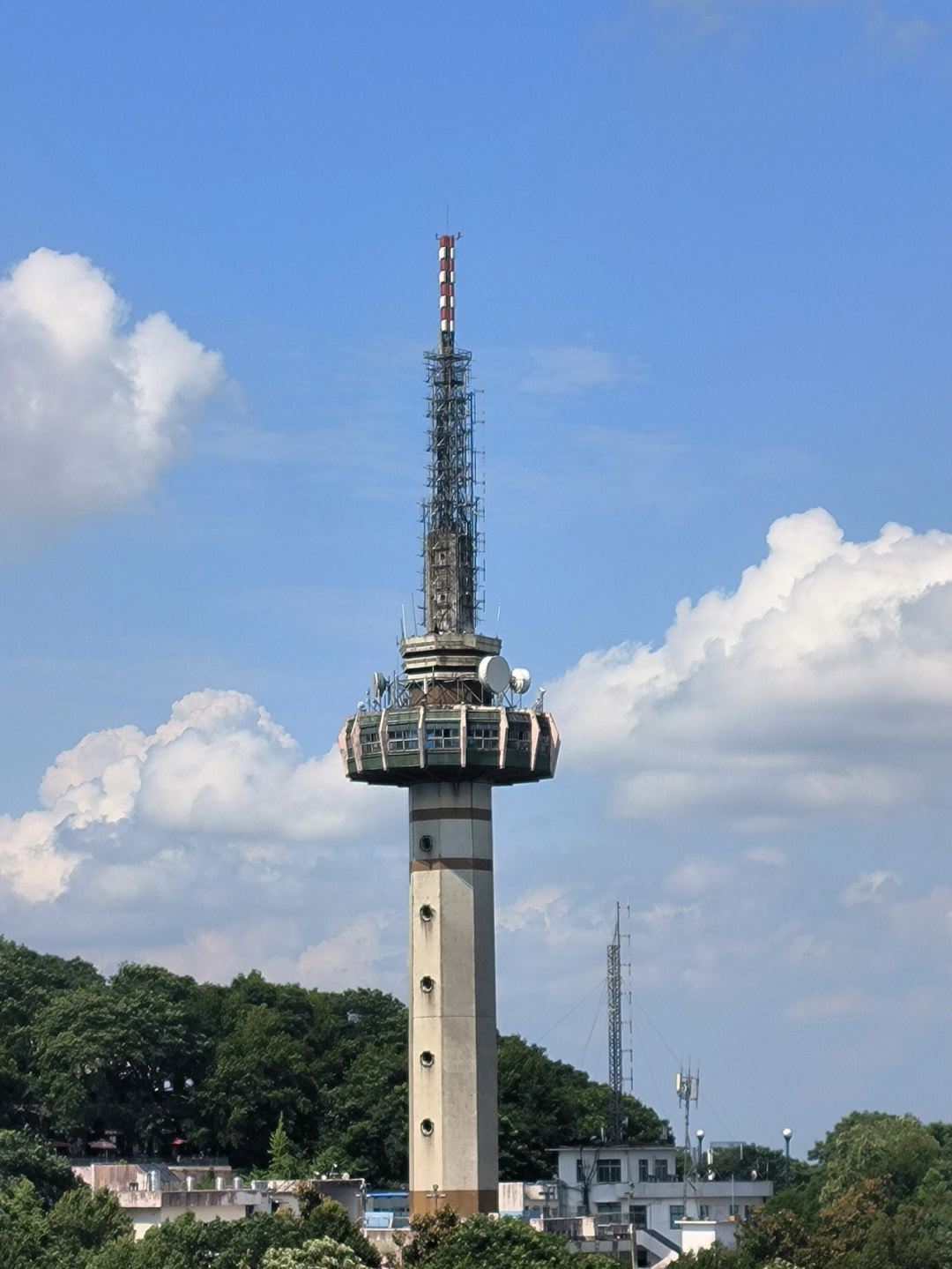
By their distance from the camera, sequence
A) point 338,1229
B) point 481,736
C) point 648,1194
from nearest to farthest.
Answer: point 338,1229
point 481,736
point 648,1194

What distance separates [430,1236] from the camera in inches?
A: 4919

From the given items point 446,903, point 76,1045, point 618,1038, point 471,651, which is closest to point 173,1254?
point 446,903

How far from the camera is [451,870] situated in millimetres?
142625

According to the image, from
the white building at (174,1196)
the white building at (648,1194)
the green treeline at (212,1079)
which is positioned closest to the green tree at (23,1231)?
the white building at (174,1196)

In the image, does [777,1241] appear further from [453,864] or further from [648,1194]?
[648,1194]

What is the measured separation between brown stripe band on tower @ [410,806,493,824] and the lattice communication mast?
10.6m

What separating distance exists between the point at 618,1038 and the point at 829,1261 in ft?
211

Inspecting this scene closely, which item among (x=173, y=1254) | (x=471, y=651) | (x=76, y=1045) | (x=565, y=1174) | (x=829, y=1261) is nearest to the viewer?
(x=173, y=1254)

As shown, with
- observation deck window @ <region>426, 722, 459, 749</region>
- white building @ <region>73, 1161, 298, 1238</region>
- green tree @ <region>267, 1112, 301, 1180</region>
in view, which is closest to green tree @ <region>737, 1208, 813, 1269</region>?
white building @ <region>73, 1161, 298, 1238</region>

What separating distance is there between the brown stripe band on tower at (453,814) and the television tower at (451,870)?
0.05 meters

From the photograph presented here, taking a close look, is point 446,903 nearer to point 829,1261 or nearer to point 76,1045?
point 829,1261

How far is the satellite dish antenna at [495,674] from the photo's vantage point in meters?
145

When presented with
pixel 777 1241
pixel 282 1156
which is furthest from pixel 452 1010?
pixel 282 1156

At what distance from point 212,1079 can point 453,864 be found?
43.2 m
